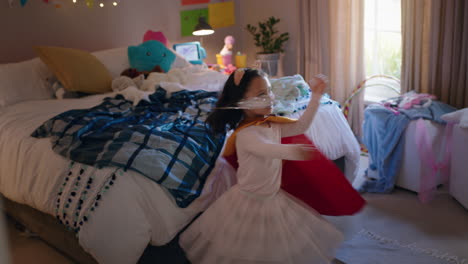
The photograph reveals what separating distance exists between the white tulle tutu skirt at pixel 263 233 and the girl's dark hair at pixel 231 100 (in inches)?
9.9

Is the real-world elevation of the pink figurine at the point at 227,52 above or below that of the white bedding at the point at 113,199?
above

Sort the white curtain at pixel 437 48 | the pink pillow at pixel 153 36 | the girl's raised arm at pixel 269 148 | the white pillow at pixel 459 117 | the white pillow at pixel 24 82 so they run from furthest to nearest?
1. the pink pillow at pixel 153 36
2. the white pillow at pixel 24 82
3. the white curtain at pixel 437 48
4. the white pillow at pixel 459 117
5. the girl's raised arm at pixel 269 148

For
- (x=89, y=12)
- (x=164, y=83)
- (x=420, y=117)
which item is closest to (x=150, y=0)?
(x=89, y=12)

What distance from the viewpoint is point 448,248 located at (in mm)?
1872

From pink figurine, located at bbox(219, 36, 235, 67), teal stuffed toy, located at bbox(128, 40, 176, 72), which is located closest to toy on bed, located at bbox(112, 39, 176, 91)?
teal stuffed toy, located at bbox(128, 40, 176, 72)

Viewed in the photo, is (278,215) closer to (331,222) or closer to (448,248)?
(331,222)

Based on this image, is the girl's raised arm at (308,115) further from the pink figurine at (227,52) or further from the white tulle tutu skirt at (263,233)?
the pink figurine at (227,52)

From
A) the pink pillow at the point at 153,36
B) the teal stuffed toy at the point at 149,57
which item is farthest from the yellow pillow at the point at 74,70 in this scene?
the pink pillow at the point at 153,36

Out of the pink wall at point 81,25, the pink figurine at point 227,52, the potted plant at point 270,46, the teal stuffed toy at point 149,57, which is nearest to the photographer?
the pink wall at point 81,25

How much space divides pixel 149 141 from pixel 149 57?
164 centimetres

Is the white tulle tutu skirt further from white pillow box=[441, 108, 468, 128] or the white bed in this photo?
white pillow box=[441, 108, 468, 128]

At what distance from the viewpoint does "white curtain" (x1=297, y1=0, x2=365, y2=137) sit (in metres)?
3.26

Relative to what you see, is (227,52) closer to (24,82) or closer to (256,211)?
(24,82)

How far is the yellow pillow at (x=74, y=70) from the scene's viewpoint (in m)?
2.76
